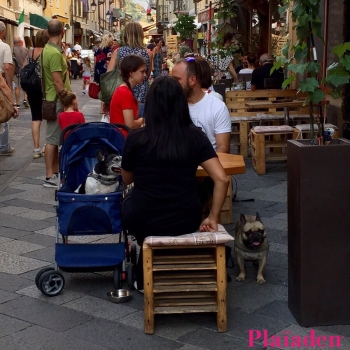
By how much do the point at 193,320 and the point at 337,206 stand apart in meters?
1.12

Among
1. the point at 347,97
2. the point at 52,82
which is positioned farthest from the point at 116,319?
the point at 347,97

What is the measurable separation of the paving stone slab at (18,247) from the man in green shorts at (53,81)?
2444 millimetres

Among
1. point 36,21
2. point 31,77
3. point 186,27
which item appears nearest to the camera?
point 31,77

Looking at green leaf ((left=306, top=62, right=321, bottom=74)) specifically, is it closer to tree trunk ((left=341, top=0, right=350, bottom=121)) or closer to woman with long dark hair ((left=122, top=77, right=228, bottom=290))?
woman with long dark hair ((left=122, top=77, right=228, bottom=290))

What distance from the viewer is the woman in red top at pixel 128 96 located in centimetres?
623

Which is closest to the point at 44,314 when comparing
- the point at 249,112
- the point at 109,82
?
the point at 109,82

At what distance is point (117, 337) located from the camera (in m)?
4.17

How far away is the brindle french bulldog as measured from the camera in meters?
4.96

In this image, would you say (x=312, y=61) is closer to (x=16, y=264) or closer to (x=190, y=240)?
(x=190, y=240)

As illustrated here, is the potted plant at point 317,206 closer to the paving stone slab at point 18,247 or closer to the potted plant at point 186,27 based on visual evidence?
the paving stone slab at point 18,247

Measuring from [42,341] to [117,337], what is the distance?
42 centimetres

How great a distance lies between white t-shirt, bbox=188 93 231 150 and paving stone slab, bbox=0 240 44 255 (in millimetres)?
1704

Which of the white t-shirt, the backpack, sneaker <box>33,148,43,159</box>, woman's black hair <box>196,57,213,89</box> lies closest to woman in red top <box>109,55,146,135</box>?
woman's black hair <box>196,57,213,89</box>

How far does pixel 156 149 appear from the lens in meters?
4.31
